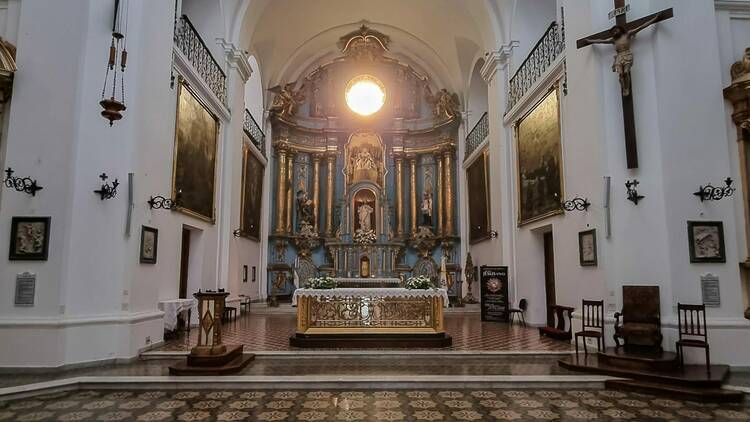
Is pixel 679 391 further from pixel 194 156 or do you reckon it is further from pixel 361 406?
pixel 194 156

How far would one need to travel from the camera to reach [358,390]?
5336 millimetres

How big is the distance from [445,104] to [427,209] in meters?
3.97

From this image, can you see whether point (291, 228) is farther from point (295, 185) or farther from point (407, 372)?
point (407, 372)

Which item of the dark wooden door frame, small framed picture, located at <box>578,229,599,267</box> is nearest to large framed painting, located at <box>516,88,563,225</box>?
the dark wooden door frame

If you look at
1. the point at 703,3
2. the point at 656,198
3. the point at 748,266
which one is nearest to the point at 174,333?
the point at 656,198

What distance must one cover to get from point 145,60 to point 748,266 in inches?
348

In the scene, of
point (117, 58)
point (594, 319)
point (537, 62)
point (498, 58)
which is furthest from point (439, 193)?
point (117, 58)

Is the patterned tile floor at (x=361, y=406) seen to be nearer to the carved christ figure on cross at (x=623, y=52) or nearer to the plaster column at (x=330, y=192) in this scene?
the carved christ figure on cross at (x=623, y=52)

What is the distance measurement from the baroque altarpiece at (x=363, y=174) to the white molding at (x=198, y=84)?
5.82m

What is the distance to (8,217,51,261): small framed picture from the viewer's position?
6.05 meters

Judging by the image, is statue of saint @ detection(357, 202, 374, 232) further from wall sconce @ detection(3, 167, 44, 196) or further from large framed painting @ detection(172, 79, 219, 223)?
wall sconce @ detection(3, 167, 44, 196)

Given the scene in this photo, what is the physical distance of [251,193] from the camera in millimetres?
14633

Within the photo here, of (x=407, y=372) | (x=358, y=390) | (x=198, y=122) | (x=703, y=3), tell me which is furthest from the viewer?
(x=198, y=122)

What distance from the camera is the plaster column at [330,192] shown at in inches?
710
